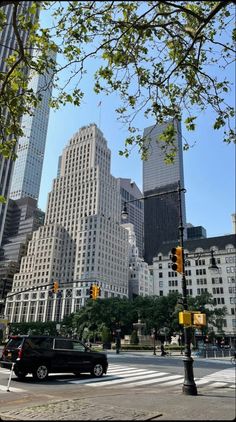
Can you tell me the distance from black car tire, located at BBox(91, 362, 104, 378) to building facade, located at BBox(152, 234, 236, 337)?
74044mm

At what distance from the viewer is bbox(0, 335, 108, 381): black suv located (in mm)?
14906

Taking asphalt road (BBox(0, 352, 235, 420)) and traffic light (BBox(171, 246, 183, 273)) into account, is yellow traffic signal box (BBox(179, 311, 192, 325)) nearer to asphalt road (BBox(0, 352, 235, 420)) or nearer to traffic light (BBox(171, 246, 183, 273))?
traffic light (BBox(171, 246, 183, 273))

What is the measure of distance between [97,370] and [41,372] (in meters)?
3.11

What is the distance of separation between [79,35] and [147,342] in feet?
219

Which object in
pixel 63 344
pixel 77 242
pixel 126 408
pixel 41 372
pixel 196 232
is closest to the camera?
pixel 126 408

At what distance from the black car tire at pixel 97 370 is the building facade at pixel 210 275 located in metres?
74.0

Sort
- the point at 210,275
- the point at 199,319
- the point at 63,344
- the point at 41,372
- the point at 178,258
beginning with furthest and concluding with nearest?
the point at 210,275
the point at 63,344
the point at 41,372
the point at 178,258
the point at 199,319

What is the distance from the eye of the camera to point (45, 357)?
1540cm

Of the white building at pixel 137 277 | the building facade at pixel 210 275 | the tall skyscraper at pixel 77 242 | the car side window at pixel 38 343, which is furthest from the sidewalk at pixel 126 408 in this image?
the white building at pixel 137 277

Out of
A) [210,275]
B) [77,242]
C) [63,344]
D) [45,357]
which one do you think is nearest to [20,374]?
[45,357]

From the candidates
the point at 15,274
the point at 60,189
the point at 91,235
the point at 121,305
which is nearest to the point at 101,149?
the point at 60,189

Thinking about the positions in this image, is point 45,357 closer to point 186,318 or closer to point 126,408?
point 186,318

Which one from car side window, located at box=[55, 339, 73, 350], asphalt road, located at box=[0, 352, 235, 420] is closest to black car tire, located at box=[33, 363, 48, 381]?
asphalt road, located at box=[0, 352, 235, 420]

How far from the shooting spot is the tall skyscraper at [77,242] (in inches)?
5315
